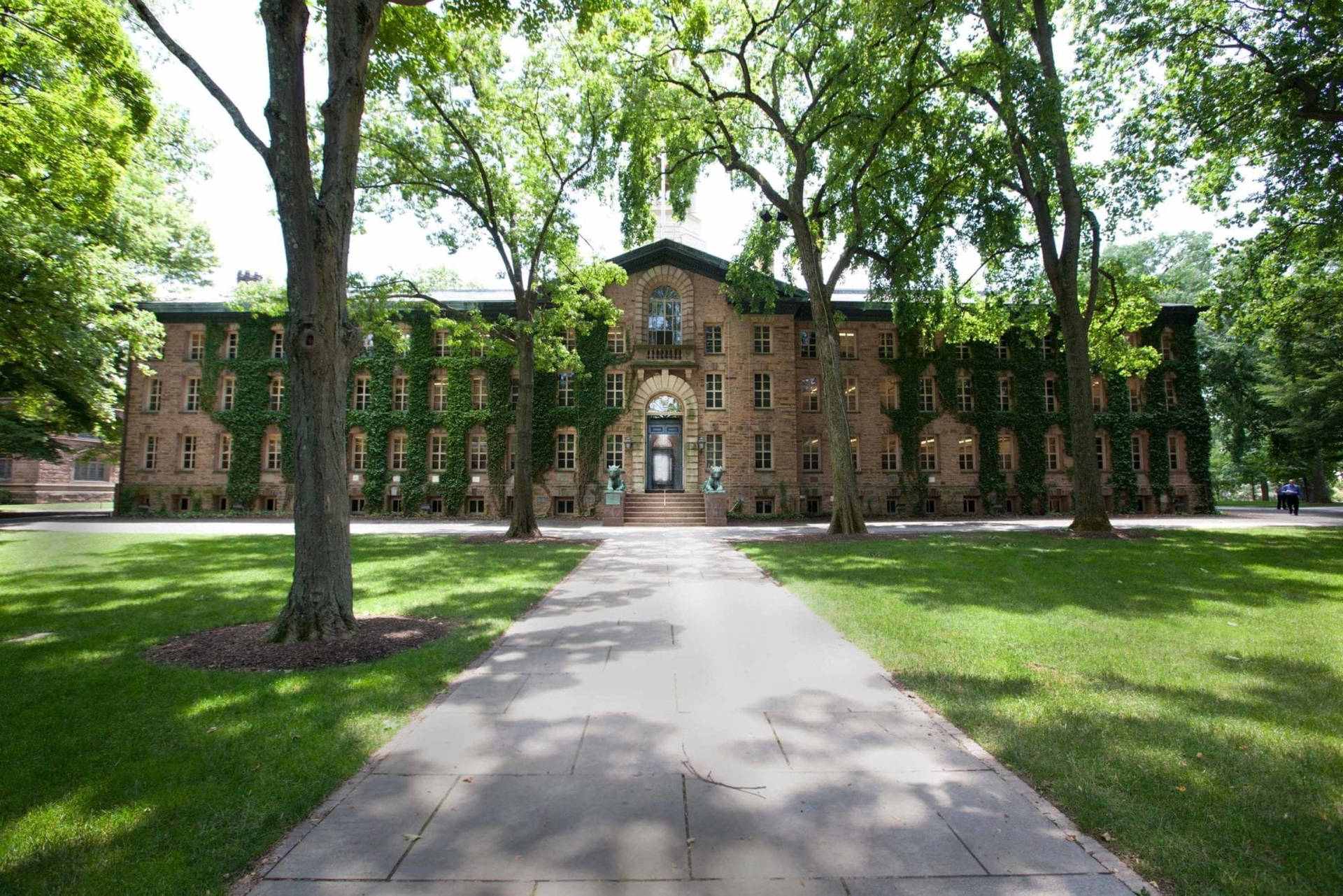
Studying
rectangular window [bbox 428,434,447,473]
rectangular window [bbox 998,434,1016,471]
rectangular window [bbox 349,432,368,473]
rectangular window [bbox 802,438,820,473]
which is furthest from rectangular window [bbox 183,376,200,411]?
rectangular window [bbox 998,434,1016,471]

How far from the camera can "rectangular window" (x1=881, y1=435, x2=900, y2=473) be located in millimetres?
29891

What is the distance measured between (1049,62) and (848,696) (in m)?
19.7

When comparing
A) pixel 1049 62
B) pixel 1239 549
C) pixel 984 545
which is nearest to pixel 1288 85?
pixel 1049 62

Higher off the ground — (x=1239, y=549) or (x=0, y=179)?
(x=0, y=179)

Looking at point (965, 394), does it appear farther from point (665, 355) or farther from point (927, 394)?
point (665, 355)

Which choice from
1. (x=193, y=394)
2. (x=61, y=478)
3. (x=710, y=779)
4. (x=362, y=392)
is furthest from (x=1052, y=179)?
(x=61, y=478)

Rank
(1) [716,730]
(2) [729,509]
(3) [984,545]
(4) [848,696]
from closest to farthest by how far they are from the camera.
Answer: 1. (1) [716,730]
2. (4) [848,696]
3. (3) [984,545]
4. (2) [729,509]

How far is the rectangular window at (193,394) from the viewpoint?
100 ft

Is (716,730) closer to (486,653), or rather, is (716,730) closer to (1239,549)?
(486,653)

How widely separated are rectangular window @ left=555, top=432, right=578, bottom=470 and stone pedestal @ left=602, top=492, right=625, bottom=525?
466cm

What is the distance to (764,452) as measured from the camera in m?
27.9

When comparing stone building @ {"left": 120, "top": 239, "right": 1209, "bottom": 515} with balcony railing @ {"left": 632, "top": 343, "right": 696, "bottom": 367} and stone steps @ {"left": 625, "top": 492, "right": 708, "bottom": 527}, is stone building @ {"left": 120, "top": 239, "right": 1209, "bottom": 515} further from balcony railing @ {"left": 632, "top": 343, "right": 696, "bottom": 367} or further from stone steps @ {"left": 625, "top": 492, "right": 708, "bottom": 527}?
stone steps @ {"left": 625, "top": 492, "right": 708, "bottom": 527}

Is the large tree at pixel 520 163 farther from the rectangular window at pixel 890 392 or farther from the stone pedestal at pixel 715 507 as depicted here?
the rectangular window at pixel 890 392

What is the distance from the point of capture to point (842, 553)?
13.6m
